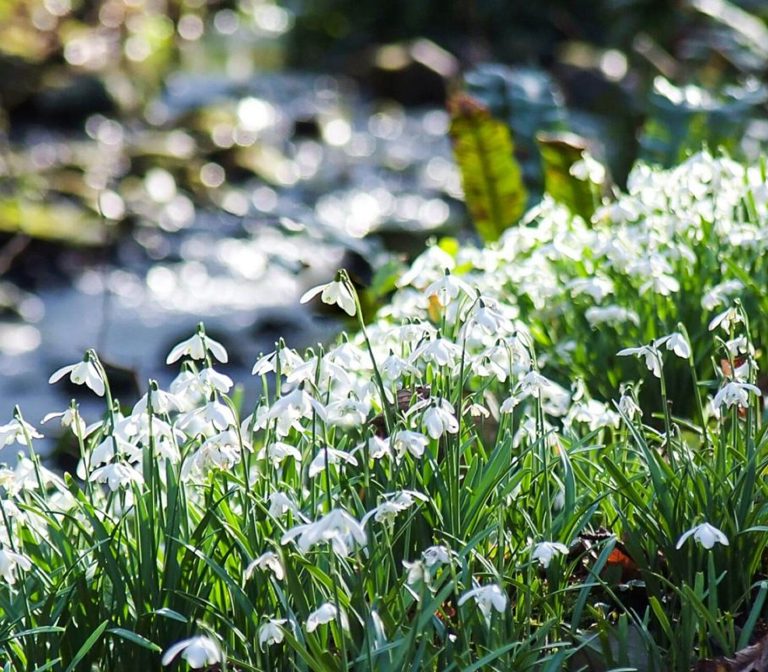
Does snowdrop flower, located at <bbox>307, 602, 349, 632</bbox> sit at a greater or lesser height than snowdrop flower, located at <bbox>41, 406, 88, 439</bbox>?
greater

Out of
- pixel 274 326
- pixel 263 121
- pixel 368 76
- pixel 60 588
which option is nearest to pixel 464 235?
pixel 274 326

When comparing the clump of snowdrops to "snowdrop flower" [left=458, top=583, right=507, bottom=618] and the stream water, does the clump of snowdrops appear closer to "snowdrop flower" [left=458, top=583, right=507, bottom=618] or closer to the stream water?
"snowdrop flower" [left=458, top=583, right=507, bottom=618]

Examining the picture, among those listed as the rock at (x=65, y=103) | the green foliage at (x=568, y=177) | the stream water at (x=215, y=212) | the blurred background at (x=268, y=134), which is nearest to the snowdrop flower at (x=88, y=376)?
the blurred background at (x=268, y=134)

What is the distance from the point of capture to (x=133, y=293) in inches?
295

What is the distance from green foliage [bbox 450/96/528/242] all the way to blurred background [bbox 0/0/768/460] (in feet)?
1.15

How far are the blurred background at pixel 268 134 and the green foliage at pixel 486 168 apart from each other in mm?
351

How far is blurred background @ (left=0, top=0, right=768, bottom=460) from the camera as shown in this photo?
5941mm

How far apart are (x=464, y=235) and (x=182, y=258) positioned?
2031 mm

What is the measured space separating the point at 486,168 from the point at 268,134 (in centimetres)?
597

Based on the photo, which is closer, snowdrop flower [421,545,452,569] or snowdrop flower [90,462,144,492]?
snowdrop flower [421,545,452,569]

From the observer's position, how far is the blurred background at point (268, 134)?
19.5ft

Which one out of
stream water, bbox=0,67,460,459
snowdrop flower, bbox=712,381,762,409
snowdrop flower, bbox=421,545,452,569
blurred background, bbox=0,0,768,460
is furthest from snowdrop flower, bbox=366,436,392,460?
stream water, bbox=0,67,460,459

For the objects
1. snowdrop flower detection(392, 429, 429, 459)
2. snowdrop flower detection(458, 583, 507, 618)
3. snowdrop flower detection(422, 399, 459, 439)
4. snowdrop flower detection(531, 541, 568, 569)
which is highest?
snowdrop flower detection(422, 399, 459, 439)

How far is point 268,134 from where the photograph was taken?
10.0 m
